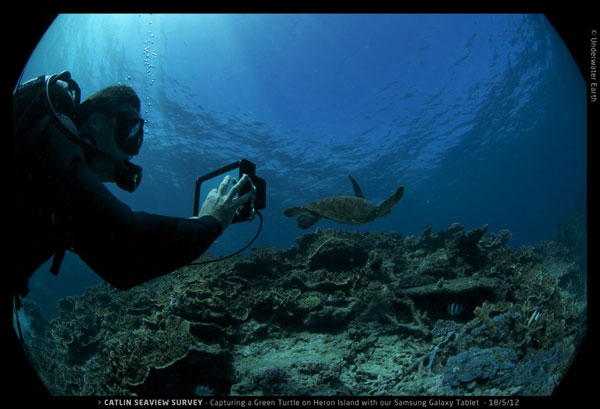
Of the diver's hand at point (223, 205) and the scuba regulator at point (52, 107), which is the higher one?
the scuba regulator at point (52, 107)

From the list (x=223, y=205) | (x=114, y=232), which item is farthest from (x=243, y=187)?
(x=114, y=232)

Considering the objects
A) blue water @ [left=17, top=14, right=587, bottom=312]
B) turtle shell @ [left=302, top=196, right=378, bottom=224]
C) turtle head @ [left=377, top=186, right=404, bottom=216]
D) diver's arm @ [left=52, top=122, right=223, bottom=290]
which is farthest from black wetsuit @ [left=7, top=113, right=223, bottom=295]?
blue water @ [left=17, top=14, right=587, bottom=312]

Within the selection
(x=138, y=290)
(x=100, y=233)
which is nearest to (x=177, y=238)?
(x=100, y=233)

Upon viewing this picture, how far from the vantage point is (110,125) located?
78.4 inches

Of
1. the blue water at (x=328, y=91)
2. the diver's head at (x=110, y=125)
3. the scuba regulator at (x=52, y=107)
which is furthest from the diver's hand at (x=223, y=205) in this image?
the blue water at (x=328, y=91)

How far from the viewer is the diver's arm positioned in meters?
1.33

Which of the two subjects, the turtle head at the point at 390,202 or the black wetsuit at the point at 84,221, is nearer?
the black wetsuit at the point at 84,221

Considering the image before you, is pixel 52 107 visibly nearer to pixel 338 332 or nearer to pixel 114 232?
pixel 114 232

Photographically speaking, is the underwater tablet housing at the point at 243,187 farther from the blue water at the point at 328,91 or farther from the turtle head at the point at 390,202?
the blue water at the point at 328,91

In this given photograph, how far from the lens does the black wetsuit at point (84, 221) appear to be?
134 cm

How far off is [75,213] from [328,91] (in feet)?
93.3

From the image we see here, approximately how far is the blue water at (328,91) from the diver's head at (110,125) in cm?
926
